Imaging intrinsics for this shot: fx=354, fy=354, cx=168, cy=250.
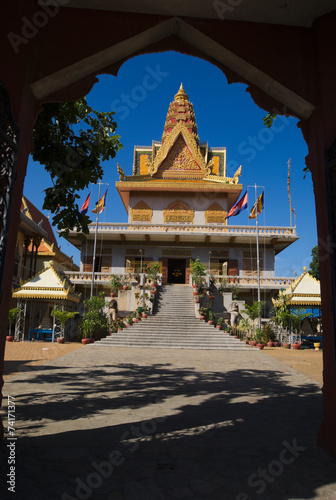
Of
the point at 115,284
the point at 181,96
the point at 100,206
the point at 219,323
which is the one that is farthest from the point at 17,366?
the point at 181,96

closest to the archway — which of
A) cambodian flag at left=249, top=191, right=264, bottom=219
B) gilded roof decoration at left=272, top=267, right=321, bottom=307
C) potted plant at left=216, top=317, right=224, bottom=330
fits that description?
potted plant at left=216, top=317, right=224, bottom=330

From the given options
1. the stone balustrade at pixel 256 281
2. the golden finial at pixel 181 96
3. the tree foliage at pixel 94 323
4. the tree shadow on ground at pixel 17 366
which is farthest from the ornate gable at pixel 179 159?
the tree shadow on ground at pixel 17 366

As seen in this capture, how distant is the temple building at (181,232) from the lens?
24.1m

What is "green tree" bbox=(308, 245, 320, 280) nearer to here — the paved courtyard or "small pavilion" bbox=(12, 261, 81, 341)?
"small pavilion" bbox=(12, 261, 81, 341)

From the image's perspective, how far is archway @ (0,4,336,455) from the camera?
3.33m

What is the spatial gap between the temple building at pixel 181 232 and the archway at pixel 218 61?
19.6 metres

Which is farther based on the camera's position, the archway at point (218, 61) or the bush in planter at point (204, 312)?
Result: the bush in planter at point (204, 312)

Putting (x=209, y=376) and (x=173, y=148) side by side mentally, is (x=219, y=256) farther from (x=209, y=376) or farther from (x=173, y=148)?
(x=209, y=376)

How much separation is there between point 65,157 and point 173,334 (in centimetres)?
1169

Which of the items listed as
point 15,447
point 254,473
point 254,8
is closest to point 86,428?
point 15,447

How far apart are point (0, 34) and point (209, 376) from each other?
21.8ft

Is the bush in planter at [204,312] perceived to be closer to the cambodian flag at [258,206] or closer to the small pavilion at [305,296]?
the small pavilion at [305,296]

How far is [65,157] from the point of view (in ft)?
17.3

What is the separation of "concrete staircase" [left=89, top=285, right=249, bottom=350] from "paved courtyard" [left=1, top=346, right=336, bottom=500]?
792 cm
